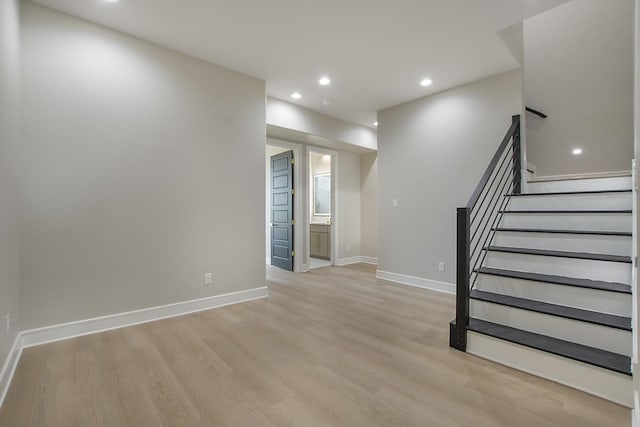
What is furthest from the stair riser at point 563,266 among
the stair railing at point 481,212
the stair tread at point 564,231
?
the stair tread at point 564,231

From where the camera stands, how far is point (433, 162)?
4215mm

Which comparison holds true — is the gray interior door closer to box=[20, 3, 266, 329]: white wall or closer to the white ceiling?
box=[20, 3, 266, 329]: white wall

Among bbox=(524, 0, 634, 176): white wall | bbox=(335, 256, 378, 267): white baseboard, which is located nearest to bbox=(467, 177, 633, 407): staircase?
bbox=(524, 0, 634, 176): white wall

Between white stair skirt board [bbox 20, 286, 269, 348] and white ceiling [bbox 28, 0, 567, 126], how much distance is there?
8.97 ft

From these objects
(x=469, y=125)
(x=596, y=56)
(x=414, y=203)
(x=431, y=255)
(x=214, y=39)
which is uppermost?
(x=596, y=56)

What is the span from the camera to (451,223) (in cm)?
400

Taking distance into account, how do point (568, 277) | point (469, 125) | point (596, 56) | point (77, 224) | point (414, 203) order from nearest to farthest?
point (568, 277) → point (77, 224) → point (469, 125) → point (596, 56) → point (414, 203)

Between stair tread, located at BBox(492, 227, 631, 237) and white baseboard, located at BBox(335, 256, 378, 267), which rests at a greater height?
stair tread, located at BBox(492, 227, 631, 237)

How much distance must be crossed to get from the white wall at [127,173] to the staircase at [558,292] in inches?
102

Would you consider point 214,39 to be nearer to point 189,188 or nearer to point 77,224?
point 189,188

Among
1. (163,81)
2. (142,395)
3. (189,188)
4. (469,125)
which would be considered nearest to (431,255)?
(469,125)

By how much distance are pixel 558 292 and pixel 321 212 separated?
5.31 m

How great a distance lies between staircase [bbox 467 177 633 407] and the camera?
1.82 m

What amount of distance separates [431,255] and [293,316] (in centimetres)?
227
